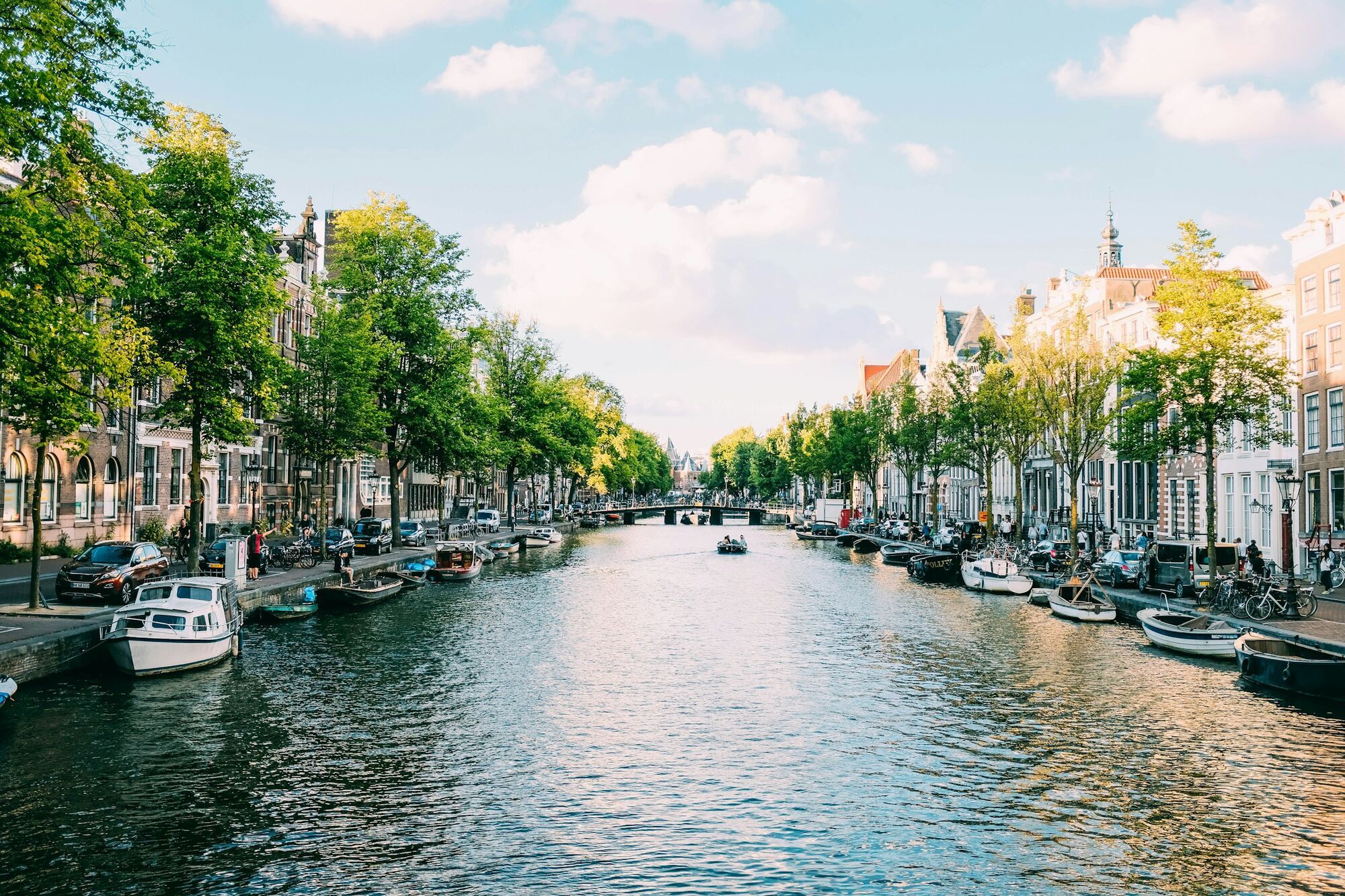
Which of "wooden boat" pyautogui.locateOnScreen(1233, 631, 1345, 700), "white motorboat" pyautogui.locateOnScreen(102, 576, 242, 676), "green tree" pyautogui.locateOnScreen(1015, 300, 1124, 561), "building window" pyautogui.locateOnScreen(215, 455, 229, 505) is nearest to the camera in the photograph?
"wooden boat" pyautogui.locateOnScreen(1233, 631, 1345, 700)

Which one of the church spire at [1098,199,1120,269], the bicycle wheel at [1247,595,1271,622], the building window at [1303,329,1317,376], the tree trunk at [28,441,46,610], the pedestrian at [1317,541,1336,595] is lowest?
the bicycle wheel at [1247,595,1271,622]

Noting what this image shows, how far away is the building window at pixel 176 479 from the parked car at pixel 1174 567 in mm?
54278

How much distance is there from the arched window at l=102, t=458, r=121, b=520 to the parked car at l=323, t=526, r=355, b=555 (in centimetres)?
1068

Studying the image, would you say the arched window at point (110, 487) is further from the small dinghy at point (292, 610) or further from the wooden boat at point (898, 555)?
the wooden boat at point (898, 555)

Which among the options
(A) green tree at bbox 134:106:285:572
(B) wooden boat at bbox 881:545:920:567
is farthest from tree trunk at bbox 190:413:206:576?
(B) wooden boat at bbox 881:545:920:567

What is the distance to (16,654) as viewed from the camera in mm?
25359

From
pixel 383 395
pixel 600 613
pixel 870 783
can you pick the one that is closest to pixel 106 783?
pixel 870 783

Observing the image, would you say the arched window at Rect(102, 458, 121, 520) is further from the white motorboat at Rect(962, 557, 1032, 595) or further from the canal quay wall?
the white motorboat at Rect(962, 557, 1032, 595)

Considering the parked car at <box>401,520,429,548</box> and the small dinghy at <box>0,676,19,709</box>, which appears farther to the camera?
the parked car at <box>401,520,429,548</box>

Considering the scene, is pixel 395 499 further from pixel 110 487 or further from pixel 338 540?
pixel 110 487

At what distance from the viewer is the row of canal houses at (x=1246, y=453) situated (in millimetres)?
50625

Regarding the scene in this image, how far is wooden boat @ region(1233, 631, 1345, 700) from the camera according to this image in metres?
27.7

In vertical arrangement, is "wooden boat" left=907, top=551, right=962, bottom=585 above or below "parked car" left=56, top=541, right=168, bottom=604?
below

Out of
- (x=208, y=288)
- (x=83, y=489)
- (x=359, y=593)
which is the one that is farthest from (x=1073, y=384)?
(x=83, y=489)
